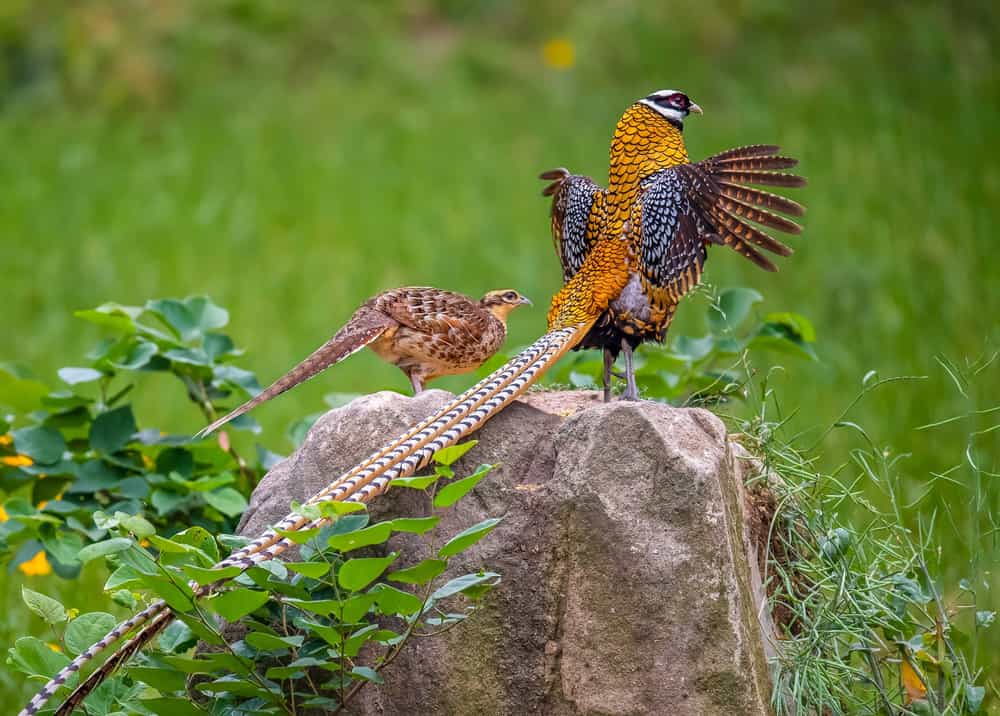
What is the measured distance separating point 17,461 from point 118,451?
414 millimetres

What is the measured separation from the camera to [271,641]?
128 inches

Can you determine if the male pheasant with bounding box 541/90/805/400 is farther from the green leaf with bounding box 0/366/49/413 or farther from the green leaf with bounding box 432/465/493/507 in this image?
the green leaf with bounding box 0/366/49/413

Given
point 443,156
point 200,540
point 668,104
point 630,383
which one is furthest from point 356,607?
point 443,156

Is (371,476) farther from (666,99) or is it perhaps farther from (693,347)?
(693,347)

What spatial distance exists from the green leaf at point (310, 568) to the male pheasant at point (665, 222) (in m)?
1.18

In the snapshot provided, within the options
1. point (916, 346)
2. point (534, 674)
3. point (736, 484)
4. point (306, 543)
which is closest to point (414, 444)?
point (306, 543)

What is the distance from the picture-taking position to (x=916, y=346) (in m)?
8.37

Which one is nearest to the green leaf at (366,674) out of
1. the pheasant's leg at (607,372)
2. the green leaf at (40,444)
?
the pheasant's leg at (607,372)

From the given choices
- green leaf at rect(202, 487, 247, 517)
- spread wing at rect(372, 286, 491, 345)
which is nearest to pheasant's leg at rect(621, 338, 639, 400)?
spread wing at rect(372, 286, 491, 345)

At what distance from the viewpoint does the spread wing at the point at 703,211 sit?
13.1 ft

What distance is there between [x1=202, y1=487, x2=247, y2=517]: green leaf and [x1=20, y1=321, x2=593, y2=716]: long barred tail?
124cm

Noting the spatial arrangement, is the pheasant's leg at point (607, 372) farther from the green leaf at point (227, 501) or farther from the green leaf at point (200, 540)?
the green leaf at point (227, 501)

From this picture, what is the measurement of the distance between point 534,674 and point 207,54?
10.2 meters

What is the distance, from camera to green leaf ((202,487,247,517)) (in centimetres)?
471
